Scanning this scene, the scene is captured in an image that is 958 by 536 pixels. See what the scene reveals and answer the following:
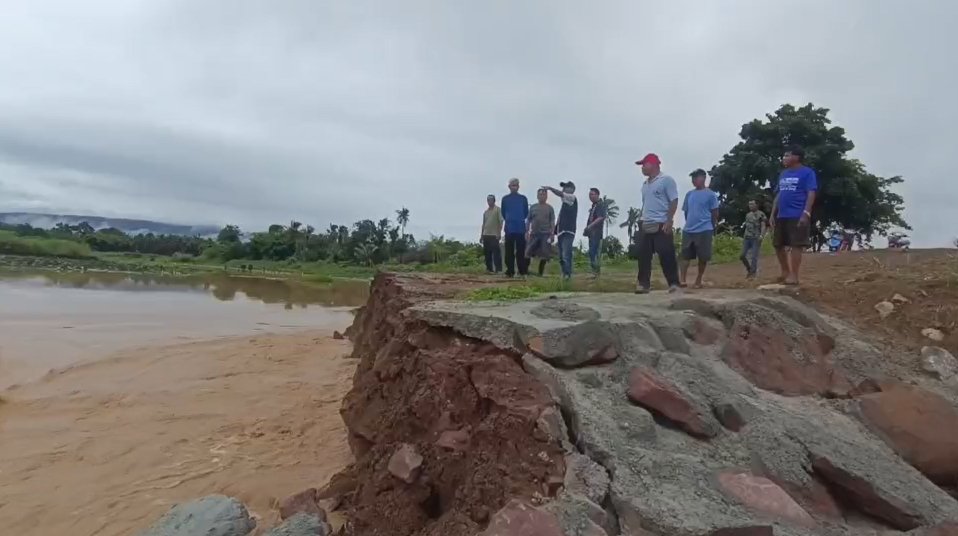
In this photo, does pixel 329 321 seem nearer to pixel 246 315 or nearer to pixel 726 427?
pixel 246 315

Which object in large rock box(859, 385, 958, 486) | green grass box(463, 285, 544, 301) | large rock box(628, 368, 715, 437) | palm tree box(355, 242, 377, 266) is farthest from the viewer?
palm tree box(355, 242, 377, 266)

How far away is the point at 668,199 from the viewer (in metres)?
6.47

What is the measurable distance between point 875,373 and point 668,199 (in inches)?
97.6

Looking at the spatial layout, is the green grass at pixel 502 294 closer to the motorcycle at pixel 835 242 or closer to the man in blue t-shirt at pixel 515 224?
the man in blue t-shirt at pixel 515 224

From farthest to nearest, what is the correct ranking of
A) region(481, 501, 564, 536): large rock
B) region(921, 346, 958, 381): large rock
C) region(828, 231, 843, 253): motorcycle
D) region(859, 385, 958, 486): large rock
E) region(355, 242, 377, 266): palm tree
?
region(355, 242, 377, 266): palm tree < region(828, 231, 843, 253): motorcycle < region(921, 346, 958, 381): large rock < region(859, 385, 958, 486): large rock < region(481, 501, 564, 536): large rock

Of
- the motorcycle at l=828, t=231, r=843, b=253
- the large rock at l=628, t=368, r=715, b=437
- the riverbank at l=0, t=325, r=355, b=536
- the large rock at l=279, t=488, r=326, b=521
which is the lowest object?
the riverbank at l=0, t=325, r=355, b=536

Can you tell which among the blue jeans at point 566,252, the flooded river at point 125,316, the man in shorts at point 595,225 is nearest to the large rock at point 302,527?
the blue jeans at point 566,252

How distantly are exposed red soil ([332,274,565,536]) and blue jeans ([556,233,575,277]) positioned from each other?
4.88m

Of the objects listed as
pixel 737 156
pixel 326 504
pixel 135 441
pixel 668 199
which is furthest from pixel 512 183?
pixel 737 156

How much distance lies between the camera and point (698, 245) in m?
7.40

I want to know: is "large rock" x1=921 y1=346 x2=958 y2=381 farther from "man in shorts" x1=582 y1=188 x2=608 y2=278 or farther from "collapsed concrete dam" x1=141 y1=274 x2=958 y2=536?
"man in shorts" x1=582 y1=188 x2=608 y2=278

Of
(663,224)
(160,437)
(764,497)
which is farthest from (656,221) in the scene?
(160,437)

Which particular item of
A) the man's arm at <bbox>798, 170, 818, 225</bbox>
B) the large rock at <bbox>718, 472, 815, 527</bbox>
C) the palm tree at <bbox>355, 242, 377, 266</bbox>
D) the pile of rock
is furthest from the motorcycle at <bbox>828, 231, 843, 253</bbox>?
the palm tree at <bbox>355, 242, 377, 266</bbox>

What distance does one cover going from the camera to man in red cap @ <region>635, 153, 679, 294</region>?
6.46 metres
